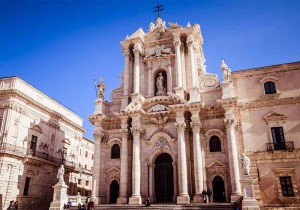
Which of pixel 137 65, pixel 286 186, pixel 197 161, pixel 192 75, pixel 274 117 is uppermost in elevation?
pixel 137 65

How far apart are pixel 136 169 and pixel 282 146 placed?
12.3 m

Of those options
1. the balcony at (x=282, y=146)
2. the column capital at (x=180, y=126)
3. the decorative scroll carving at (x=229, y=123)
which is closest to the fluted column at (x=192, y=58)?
the column capital at (x=180, y=126)

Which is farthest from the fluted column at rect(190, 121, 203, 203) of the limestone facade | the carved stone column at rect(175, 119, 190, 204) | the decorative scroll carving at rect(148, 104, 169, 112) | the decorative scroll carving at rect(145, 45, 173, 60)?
the limestone facade

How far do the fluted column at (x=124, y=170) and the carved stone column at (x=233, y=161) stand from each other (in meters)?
8.79

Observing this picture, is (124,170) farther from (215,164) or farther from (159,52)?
(159,52)

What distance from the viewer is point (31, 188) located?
29750 millimetres

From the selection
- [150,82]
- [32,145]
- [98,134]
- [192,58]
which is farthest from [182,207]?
[32,145]

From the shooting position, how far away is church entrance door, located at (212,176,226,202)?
23109mm

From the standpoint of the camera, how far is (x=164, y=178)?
2547 cm

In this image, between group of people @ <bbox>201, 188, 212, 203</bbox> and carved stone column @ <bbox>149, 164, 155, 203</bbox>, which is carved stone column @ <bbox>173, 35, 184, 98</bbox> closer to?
carved stone column @ <bbox>149, 164, 155, 203</bbox>

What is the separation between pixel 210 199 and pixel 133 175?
6607 millimetres

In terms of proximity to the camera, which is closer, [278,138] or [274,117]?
[278,138]

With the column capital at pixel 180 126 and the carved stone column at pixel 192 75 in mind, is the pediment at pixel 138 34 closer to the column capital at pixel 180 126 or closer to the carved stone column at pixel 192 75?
the carved stone column at pixel 192 75

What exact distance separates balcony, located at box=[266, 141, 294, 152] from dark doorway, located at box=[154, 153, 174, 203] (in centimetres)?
839
